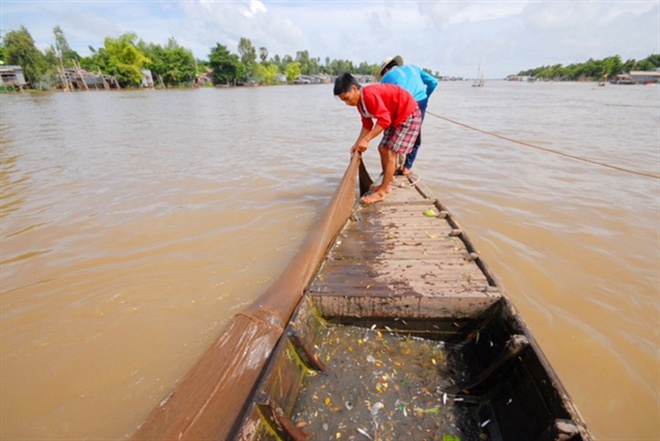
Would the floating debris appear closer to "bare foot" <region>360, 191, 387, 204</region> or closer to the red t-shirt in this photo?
"bare foot" <region>360, 191, 387, 204</region>

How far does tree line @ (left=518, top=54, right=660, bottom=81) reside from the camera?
76.2 metres

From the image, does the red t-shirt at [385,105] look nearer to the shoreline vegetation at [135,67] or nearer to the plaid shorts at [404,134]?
the plaid shorts at [404,134]

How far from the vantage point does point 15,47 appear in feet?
128

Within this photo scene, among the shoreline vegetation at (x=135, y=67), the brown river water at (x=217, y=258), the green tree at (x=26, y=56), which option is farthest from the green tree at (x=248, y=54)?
the brown river water at (x=217, y=258)

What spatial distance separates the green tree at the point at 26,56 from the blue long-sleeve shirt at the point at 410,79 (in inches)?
2125

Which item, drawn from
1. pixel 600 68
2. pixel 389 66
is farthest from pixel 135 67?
pixel 600 68

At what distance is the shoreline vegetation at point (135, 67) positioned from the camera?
3956cm

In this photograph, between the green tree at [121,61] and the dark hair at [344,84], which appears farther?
the green tree at [121,61]

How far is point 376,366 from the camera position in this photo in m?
1.97

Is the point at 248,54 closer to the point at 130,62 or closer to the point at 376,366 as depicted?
the point at 130,62

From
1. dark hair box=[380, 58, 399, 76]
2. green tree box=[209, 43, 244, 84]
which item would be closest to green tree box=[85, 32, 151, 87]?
green tree box=[209, 43, 244, 84]

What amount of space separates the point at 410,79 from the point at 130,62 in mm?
59496

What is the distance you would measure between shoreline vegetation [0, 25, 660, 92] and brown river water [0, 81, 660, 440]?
1347 cm

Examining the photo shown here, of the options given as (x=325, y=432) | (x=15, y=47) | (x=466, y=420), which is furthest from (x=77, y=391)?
(x=15, y=47)
